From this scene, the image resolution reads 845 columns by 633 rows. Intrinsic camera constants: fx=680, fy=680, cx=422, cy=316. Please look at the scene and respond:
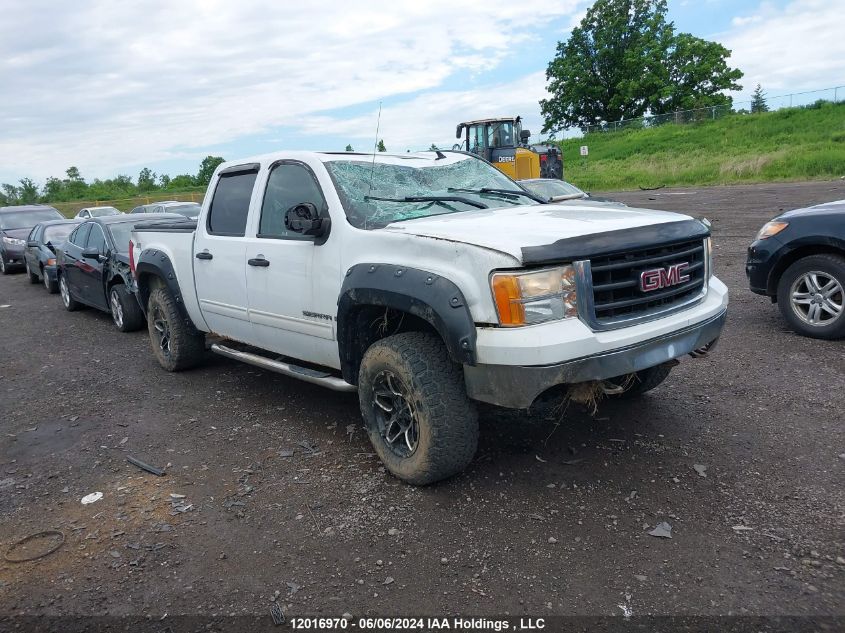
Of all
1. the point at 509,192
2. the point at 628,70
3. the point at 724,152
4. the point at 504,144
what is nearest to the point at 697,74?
the point at 628,70

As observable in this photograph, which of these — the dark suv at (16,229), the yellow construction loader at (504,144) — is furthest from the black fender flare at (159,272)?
the yellow construction loader at (504,144)

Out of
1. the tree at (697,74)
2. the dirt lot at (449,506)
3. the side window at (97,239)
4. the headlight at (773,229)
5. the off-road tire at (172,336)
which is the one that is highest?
the tree at (697,74)

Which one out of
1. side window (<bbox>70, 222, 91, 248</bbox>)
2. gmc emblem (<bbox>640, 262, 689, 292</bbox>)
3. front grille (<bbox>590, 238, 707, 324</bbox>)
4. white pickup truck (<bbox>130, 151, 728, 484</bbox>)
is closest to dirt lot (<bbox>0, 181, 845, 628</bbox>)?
white pickup truck (<bbox>130, 151, 728, 484</bbox>)

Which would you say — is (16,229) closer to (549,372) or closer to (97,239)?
(97,239)

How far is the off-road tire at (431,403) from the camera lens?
362 centimetres

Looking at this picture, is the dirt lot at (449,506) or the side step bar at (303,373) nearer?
the dirt lot at (449,506)

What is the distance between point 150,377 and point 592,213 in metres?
4.77

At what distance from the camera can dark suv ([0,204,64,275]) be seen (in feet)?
58.3

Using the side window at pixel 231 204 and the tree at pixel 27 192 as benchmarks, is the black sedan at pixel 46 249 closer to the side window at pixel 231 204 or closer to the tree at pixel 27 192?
the side window at pixel 231 204

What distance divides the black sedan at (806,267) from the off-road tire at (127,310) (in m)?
7.40

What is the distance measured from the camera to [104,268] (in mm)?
9289

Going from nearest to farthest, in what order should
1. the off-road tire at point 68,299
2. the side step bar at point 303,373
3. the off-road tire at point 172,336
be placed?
the side step bar at point 303,373
the off-road tire at point 172,336
the off-road tire at point 68,299

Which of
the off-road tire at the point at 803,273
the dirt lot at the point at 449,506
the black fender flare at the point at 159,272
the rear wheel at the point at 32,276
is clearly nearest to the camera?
the dirt lot at the point at 449,506

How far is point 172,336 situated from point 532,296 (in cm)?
431
